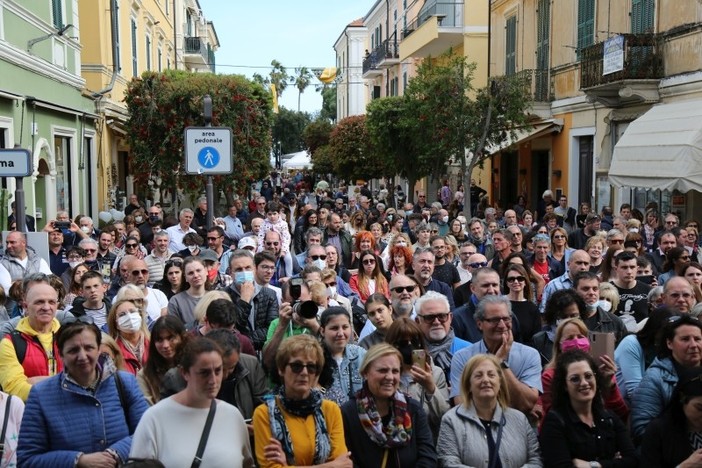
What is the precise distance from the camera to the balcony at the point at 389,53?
42.8 meters

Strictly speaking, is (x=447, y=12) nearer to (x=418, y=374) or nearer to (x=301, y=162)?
(x=301, y=162)

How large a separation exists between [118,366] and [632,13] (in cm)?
1591

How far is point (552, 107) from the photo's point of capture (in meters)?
23.0

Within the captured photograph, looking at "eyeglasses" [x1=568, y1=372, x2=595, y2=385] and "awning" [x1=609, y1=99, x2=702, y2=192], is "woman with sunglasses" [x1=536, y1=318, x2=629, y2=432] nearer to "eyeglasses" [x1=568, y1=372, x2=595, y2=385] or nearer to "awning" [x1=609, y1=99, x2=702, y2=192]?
"eyeglasses" [x1=568, y1=372, x2=595, y2=385]

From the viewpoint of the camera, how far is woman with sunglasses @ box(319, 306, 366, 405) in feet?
16.6

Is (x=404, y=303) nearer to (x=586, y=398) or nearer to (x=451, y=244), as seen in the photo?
(x=586, y=398)

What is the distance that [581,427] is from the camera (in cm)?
458

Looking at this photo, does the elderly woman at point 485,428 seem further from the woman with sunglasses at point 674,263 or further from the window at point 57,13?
the window at point 57,13

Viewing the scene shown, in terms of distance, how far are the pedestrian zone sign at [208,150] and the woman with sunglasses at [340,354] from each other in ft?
14.8

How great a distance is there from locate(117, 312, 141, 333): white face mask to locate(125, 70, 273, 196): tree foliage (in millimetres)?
12936

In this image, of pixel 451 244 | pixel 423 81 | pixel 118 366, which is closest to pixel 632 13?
pixel 423 81

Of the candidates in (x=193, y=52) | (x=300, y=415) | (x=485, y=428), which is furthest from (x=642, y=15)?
(x=193, y=52)

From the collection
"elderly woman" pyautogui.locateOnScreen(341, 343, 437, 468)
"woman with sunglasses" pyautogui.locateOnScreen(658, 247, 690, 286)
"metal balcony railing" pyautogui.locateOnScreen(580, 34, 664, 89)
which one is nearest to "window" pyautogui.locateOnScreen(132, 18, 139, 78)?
"metal balcony railing" pyautogui.locateOnScreen(580, 34, 664, 89)

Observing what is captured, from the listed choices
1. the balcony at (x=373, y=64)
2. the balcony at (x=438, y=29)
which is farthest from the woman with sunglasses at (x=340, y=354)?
the balcony at (x=373, y=64)
